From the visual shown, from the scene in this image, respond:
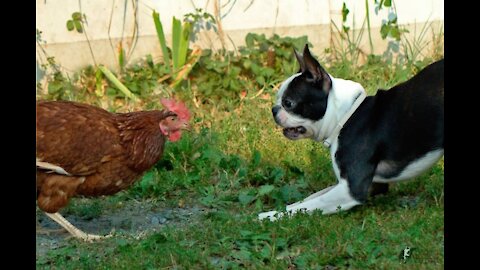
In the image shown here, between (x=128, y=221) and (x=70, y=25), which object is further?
(x=70, y=25)

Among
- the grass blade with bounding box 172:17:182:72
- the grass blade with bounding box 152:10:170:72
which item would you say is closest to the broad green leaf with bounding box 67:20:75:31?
the grass blade with bounding box 152:10:170:72

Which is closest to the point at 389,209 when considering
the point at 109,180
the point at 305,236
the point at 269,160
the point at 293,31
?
the point at 305,236

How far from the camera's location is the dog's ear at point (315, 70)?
5.61 m

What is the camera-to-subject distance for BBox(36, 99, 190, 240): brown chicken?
5320mm

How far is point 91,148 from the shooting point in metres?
5.39

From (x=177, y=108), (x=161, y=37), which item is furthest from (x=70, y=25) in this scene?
(x=177, y=108)

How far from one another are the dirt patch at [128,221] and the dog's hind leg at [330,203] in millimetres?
642

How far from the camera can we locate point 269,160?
266 inches

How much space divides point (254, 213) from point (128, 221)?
81cm

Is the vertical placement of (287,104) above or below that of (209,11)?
below

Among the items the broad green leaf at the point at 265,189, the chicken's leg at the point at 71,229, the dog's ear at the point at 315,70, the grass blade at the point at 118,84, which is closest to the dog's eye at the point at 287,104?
the dog's ear at the point at 315,70

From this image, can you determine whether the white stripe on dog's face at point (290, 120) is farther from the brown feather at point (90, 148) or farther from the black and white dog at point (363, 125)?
the brown feather at point (90, 148)

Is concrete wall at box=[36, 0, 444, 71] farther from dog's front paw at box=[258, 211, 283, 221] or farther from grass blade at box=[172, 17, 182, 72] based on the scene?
dog's front paw at box=[258, 211, 283, 221]

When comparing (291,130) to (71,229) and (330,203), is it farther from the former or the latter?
(71,229)
